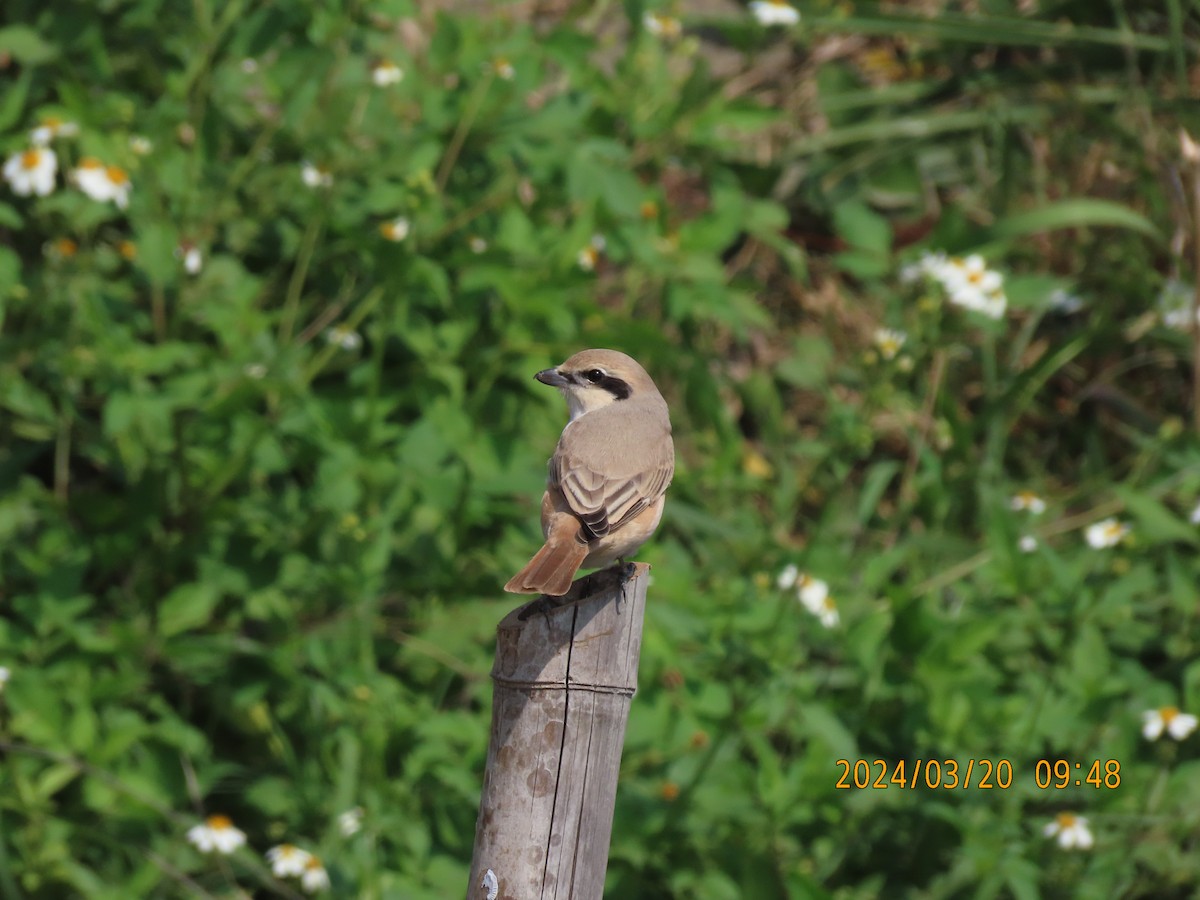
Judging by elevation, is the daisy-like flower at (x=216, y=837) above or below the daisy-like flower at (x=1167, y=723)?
below

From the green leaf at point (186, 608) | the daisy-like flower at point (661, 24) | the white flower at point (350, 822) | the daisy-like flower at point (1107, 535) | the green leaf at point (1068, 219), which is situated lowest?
the white flower at point (350, 822)

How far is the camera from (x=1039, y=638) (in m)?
5.24

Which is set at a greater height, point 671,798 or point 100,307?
point 100,307

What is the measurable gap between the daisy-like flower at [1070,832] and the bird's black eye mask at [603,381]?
192cm

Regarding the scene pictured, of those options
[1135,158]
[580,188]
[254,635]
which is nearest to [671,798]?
[254,635]

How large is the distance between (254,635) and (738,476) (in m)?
2.24

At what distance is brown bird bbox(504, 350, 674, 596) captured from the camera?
10.9 ft

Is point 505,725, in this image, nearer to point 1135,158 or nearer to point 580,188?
point 580,188

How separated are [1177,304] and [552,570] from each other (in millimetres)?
4501

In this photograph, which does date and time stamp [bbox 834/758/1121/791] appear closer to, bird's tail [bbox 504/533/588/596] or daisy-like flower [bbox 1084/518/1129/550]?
daisy-like flower [bbox 1084/518/1129/550]

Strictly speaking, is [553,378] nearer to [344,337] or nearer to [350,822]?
[344,337]

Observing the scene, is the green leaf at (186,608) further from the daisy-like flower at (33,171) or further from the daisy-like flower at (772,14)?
the daisy-like flower at (772,14)

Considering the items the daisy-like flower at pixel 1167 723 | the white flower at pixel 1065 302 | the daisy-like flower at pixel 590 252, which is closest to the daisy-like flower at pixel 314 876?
the daisy-like flower at pixel 590 252

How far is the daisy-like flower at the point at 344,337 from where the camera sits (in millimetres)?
5016
